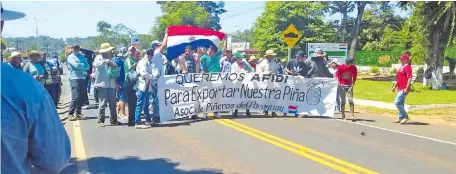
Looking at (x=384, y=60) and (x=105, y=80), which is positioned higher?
(x=384, y=60)

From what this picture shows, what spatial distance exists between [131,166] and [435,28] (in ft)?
55.1

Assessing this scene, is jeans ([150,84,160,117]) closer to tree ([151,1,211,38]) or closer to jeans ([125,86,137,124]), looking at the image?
jeans ([125,86,137,124])

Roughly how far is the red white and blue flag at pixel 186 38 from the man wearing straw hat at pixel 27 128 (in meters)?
8.66

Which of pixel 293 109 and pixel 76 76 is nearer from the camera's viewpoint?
pixel 76 76

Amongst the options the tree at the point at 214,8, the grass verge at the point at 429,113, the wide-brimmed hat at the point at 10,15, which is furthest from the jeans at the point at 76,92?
the tree at the point at 214,8

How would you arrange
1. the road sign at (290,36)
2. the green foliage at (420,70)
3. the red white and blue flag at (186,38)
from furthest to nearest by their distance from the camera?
the green foliage at (420,70), the road sign at (290,36), the red white and blue flag at (186,38)

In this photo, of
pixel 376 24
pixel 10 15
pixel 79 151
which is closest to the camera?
pixel 10 15

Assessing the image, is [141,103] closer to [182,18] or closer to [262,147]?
[262,147]

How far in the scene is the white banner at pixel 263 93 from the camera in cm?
1127

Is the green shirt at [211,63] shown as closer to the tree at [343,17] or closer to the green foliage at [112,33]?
the tree at [343,17]

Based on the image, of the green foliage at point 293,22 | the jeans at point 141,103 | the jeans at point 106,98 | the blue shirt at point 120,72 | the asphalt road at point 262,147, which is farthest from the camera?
the green foliage at point 293,22

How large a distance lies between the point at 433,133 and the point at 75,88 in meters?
7.58

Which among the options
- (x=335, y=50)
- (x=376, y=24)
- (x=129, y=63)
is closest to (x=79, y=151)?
(x=129, y=63)

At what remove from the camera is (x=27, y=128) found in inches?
72.6
